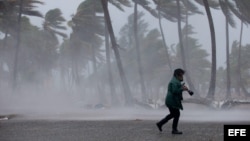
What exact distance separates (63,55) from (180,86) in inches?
2439

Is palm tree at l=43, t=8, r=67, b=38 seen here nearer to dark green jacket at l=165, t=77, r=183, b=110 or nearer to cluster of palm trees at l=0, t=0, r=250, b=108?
cluster of palm trees at l=0, t=0, r=250, b=108

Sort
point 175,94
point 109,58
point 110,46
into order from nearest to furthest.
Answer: point 175,94 → point 109,58 → point 110,46

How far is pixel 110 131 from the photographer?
10.1m

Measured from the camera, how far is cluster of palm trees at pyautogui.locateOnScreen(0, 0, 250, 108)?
31.4 metres

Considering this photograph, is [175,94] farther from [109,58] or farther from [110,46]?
[110,46]

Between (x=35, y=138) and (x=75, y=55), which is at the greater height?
(x=75, y=55)

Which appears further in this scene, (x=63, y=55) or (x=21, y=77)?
(x=63, y=55)

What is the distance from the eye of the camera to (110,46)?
60.6 m

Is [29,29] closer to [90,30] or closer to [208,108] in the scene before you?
[90,30]

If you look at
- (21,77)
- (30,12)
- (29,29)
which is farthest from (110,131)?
(21,77)

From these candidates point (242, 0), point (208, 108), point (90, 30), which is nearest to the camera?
point (208, 108)

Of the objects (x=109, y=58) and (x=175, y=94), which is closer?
(x=175, y=94)

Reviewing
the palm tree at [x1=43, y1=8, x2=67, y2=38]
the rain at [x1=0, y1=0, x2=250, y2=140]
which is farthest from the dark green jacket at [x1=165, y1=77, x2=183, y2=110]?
the palm tree at [x1=43, y1=8, x2=67, y2=38]

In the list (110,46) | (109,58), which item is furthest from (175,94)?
(110,46)
